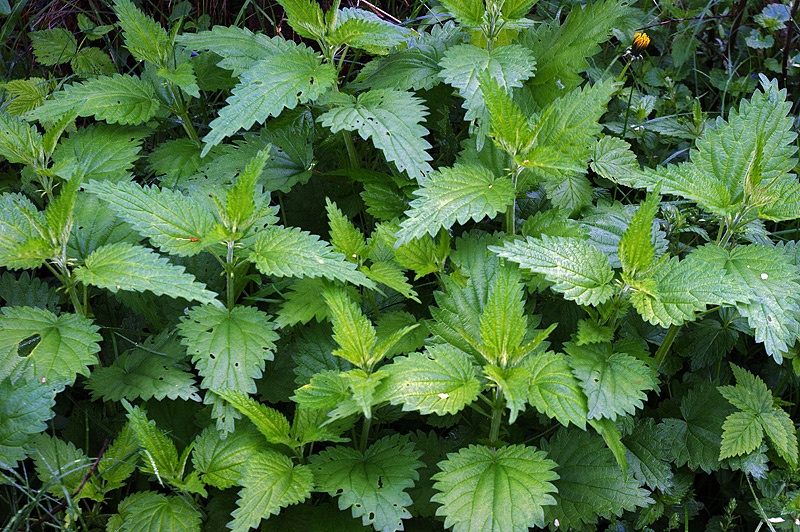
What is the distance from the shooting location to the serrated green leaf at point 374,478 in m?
1.83

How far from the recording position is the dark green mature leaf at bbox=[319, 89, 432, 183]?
7.07 ft

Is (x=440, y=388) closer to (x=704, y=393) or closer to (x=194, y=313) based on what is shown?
(x=194, y=313)

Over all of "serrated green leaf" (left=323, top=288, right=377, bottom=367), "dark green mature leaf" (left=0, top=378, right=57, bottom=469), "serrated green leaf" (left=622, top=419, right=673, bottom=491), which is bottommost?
"serrated green leaf" (left=622, top=419, right=673, bottom=491)

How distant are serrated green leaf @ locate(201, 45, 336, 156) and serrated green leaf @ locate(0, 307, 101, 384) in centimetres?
67

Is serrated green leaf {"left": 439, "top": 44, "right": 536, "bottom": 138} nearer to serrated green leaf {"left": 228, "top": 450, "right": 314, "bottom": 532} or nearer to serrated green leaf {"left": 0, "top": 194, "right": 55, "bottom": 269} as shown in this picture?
serrated green leaf {"left": 228, "top": 450, "right": 314, "bottom": 532}

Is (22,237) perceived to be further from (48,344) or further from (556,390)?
(556,390)

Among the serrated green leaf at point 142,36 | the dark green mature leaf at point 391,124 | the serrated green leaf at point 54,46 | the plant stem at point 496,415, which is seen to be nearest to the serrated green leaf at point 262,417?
the plant stem at point 496,415

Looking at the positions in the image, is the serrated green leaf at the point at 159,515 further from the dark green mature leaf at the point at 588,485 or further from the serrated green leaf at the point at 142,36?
the serrated green leaf at the point at 142,36

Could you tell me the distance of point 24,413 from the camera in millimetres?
1916

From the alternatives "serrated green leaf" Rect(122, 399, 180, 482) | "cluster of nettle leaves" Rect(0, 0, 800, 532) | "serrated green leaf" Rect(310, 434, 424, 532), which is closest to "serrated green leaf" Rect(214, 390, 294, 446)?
"cluster of nettle leaves" Rect(0, 0, 800, 532)

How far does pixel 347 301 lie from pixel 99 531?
42.9 inches

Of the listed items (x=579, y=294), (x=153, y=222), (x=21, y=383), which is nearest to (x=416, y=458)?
(x=579, y=294)

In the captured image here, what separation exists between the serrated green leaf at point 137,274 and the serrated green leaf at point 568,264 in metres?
0.86

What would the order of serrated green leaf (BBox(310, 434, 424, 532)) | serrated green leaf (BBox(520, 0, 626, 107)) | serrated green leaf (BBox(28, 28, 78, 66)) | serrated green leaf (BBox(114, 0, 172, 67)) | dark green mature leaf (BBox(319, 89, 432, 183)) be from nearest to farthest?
serrated green leaf (BBox(310, 434, 424, 532)), dark green mature leaf (BBox(319, 89, 432, 183)), serrated green leaf (BBox(520, 0, 626, 107)), serrated green leaf (BBox(114, 0, 172, 67)), serrated green leaf (BBox(28, 28, 78, 66))
